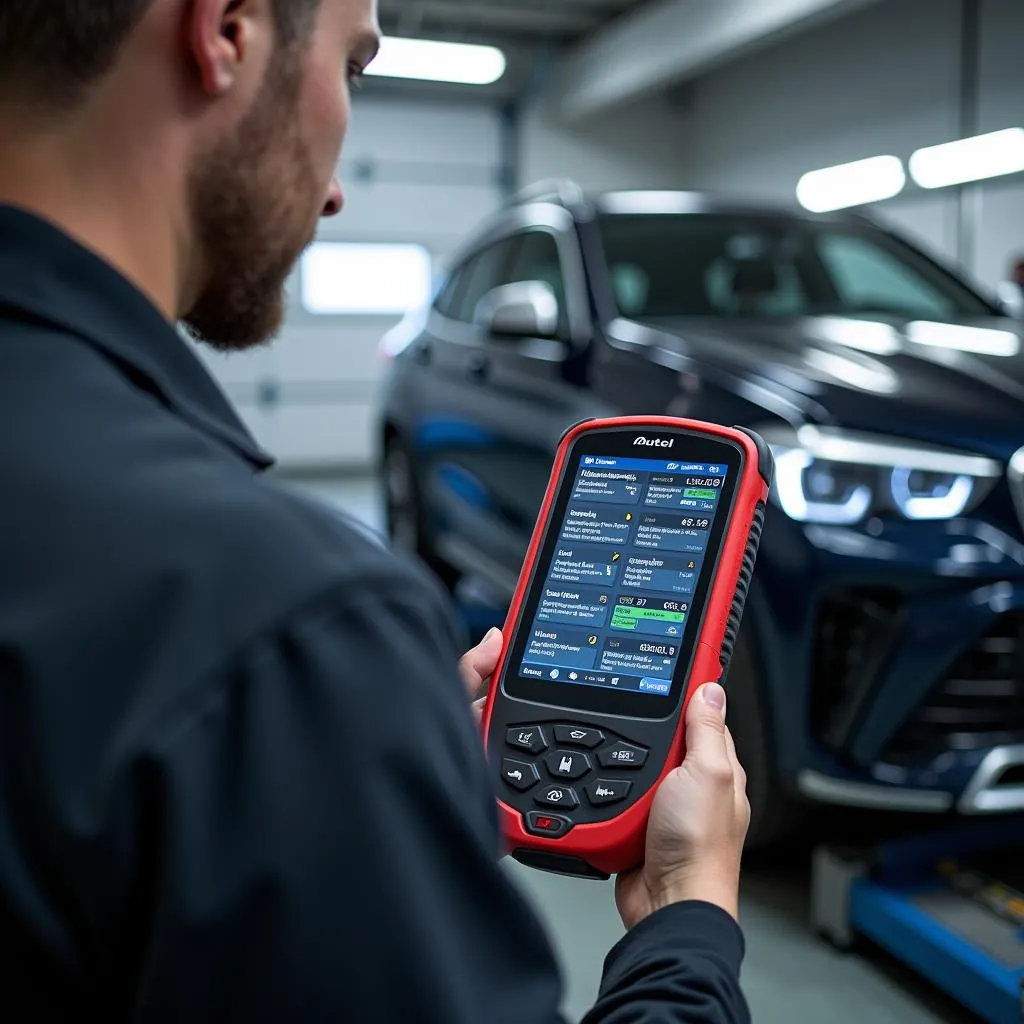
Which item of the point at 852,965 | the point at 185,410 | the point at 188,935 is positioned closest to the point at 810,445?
the point at 852,965

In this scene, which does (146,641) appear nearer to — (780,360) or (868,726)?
(868,726)

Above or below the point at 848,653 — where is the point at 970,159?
above

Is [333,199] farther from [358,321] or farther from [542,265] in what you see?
[358,321]

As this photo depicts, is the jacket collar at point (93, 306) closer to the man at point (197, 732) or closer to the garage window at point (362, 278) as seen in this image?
the man at point (197, 732)

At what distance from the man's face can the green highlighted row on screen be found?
14.4 inches

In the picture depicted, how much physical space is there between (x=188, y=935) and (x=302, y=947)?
0.12 feet

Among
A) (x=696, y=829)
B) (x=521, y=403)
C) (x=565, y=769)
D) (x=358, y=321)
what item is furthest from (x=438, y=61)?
(x=696, y=829)

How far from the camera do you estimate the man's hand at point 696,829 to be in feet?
2.43

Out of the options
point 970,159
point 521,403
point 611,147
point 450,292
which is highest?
point 611,147

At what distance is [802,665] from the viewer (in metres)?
1.86

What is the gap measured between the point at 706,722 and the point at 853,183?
8716 mm

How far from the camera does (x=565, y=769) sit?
2.80ft

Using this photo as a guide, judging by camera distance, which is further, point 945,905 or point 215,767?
point 945,905

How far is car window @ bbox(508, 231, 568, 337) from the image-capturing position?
290cm
